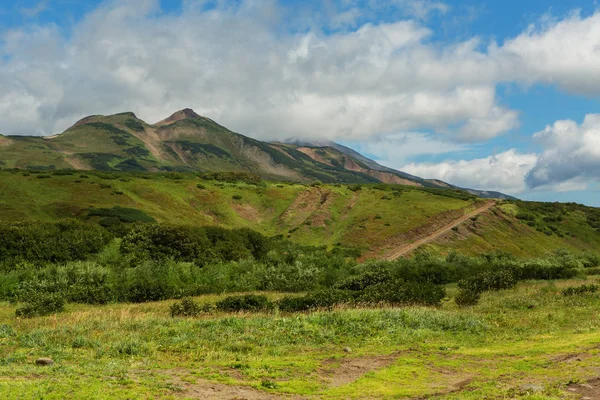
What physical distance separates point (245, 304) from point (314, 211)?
60.1 metres

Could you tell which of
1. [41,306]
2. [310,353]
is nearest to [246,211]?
[41,306]

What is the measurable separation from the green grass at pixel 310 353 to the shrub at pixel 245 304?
5.84ft

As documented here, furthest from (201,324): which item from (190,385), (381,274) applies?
(381,274)

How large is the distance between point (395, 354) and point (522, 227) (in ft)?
253

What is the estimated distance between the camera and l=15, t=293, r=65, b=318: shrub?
24.6 m

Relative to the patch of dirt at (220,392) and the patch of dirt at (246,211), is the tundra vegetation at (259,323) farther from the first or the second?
the patch of dirt at (246,211)

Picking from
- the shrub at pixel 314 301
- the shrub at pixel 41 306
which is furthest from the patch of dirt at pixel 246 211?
the shrub at pixel 41 306

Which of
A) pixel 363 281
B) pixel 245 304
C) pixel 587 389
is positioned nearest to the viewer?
pixel 587 389

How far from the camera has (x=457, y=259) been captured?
2078 inches

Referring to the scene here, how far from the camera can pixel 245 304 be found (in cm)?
2733

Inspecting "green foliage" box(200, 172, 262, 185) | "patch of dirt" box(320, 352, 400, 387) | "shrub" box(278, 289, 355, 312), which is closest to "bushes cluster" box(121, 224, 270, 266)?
"shrub" box(278, 289, 355, 312)

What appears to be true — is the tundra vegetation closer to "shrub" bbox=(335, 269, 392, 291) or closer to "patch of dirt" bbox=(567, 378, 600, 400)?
"shrub" bbox=(335, 269, 392, 291)

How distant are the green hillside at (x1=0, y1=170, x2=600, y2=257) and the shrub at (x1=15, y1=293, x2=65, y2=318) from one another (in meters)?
34.1

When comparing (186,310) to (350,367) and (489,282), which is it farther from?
(489,282)
